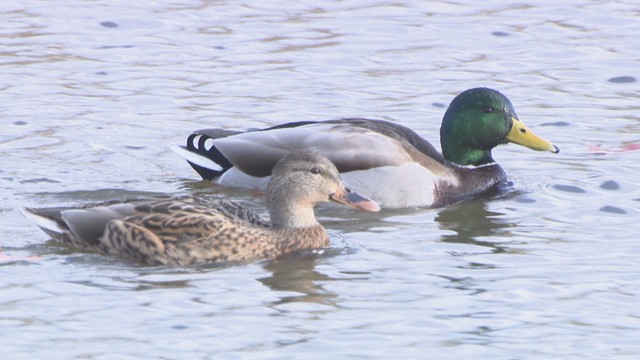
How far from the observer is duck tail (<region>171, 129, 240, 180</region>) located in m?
13.4

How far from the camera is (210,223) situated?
10789 mm

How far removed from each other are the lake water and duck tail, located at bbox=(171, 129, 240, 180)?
16 cm

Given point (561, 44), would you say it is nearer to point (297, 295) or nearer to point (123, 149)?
point (123, 149)

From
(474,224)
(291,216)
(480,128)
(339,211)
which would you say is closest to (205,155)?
(339,211)

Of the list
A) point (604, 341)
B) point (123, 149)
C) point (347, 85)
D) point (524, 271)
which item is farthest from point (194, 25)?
point (604, 341)

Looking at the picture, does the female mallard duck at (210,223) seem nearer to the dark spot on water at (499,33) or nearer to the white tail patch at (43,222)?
the white tail patch at (43,222)

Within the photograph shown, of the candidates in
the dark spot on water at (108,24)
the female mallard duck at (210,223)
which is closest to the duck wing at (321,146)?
the female mallard duck at (210,223)

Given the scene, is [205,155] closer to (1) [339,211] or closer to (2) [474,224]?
(1) [339,211]

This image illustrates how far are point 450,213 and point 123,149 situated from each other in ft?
9.31

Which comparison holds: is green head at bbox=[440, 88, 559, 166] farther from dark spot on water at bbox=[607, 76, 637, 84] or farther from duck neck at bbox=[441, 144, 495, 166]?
dark spot on water at bbox=[607, 76, 637, 84]

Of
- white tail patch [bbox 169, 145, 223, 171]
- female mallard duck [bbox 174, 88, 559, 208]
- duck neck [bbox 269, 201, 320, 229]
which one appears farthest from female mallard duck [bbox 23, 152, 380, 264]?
white tail patch [bbox 169, 145, 223, 171]

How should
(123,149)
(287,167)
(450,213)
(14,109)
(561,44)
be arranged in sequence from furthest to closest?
(561,44) → (14,109) → (123,149) → (450,213) → (287,167)

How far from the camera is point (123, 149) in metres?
14.0

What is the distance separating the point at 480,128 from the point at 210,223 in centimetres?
341
